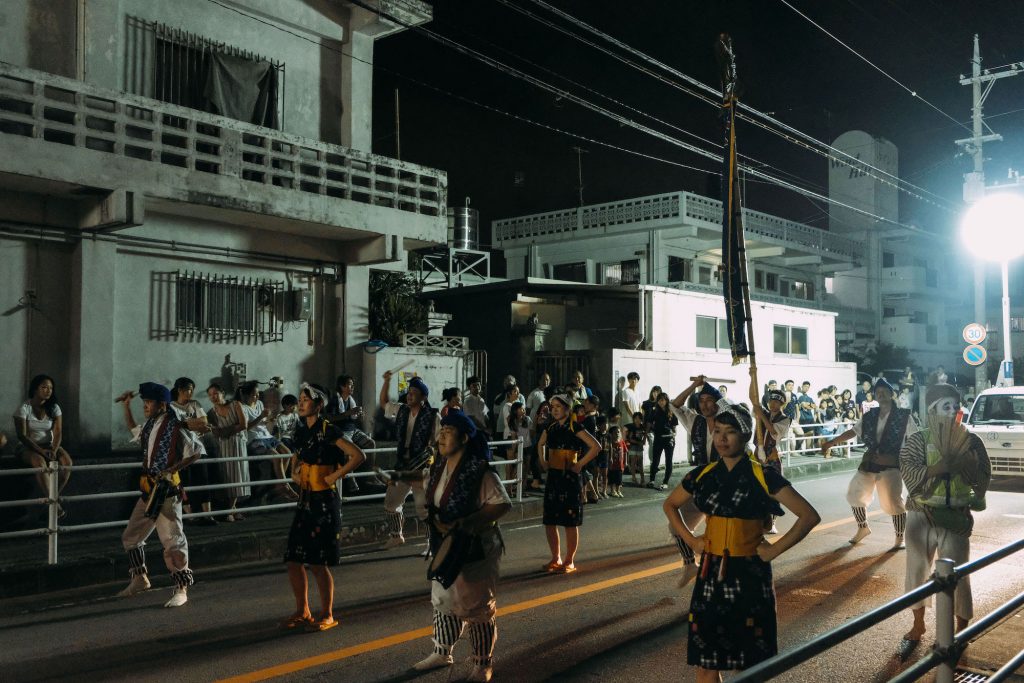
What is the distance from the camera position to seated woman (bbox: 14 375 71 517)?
10.1 m

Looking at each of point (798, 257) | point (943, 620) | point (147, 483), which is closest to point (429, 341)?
point (147, 483)

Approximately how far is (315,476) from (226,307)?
30.0ft

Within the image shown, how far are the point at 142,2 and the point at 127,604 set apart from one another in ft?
33.9

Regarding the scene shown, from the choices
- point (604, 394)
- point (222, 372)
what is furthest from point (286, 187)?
point (604, 394)

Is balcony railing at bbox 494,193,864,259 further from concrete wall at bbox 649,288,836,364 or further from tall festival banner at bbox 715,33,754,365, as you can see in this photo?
tall festival banner at bbox 715,33,754,365

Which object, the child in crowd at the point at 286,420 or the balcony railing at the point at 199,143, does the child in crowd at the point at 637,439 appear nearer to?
the balcony railing at the point at 199,143

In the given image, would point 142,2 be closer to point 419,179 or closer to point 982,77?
point 419,179

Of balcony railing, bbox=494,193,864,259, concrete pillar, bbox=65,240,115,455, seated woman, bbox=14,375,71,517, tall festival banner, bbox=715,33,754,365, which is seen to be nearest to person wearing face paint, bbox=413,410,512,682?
tall festival banner, bbox=715,33,754,365

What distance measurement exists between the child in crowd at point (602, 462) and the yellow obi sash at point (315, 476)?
8.57 meters

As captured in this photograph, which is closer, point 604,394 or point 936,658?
point 936,658

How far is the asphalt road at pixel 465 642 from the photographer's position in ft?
18.6

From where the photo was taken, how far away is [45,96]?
12.1 m

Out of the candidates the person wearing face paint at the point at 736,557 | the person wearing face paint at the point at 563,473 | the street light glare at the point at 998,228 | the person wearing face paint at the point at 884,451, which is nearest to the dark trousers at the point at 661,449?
the person wearing face paint at the point at 884,451

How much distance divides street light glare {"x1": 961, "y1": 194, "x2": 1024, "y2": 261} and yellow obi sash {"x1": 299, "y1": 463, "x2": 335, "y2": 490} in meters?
24.2
